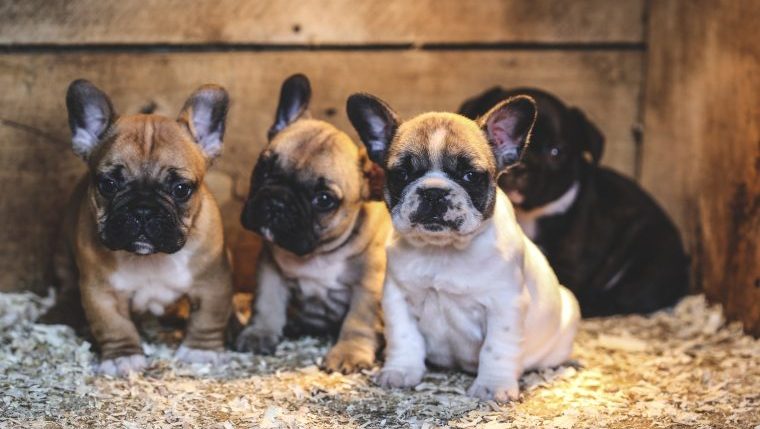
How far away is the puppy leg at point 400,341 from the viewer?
153 inches

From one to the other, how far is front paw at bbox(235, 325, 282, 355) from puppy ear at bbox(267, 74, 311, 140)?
0.93 meters

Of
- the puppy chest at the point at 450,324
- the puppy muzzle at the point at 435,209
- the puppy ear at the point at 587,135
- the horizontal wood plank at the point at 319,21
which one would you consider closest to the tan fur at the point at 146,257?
the puppy chest at the point at 450,324

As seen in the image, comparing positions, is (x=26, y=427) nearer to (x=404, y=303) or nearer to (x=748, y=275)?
(x=404, y=303)

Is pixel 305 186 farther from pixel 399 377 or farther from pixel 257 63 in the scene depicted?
pixel 257 63

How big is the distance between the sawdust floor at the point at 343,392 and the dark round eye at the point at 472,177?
874mm

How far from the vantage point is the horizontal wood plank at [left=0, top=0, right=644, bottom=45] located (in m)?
4.90

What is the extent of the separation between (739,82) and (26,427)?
364 cm

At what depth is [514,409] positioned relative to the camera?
3.62m

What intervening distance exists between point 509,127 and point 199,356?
1.69 metres

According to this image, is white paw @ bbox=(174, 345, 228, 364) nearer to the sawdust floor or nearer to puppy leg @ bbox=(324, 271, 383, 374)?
the sawdust floor

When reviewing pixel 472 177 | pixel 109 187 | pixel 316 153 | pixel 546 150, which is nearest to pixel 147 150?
pixel 109 187

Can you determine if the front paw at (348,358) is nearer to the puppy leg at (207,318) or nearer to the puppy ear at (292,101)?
the puppy leg at (207,318)

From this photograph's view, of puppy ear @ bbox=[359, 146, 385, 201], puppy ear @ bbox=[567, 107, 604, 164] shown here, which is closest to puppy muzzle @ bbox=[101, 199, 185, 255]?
puppy ear @ bbox=[359, 146, 385, 201]

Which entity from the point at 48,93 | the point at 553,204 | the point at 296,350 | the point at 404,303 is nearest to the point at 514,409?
the point at 404,303
